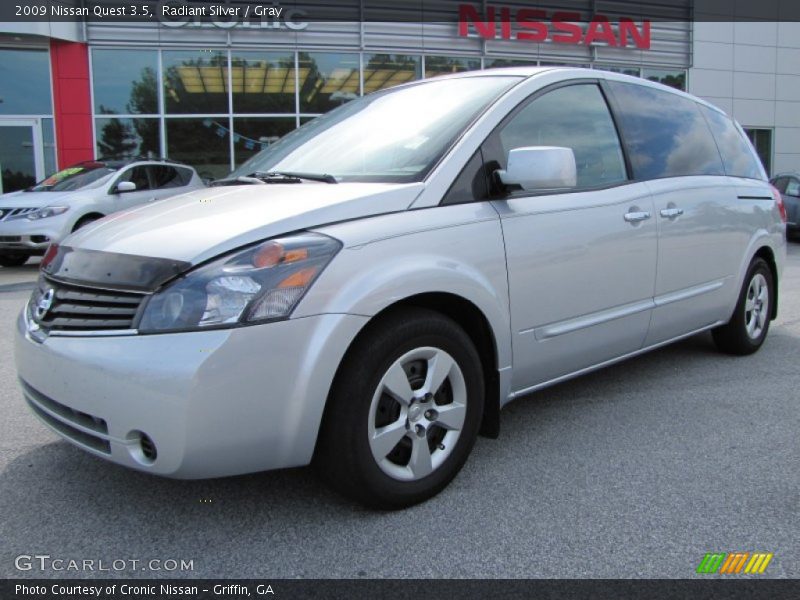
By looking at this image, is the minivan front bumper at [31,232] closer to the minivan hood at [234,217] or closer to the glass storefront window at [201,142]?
the glass storefront window at [201,142]

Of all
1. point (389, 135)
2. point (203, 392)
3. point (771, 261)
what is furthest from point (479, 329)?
point (771, 261)

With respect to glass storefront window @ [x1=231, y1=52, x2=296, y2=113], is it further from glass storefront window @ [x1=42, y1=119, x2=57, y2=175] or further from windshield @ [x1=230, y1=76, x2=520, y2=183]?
windshield @ [x1=230, y1=76, x2=520, y2=183]

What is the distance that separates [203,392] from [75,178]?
32.3ft

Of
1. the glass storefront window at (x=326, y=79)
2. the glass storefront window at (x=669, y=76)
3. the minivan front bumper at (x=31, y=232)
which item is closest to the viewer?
the minivan front bumper at (x=31, y=232)

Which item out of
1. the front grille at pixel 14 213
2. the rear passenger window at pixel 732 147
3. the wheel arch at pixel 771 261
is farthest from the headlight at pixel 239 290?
the front grille at pixel 14 213

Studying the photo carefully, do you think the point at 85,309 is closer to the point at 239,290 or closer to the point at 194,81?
the point at 239,290

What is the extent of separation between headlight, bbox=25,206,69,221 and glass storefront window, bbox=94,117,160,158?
6320 millimetres

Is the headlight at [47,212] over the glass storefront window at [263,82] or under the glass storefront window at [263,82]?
under

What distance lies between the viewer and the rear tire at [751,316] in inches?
183

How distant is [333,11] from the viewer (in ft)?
53.2

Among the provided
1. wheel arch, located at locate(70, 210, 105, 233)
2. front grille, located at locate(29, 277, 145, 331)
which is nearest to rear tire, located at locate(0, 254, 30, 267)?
wheel arch, located at locate(70, 210, 105, 233)

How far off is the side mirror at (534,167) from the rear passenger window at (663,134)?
1037 millimetres

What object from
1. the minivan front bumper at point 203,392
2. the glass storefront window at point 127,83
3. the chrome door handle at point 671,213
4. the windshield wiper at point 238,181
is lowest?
the minivan front bumper at point 203,392
